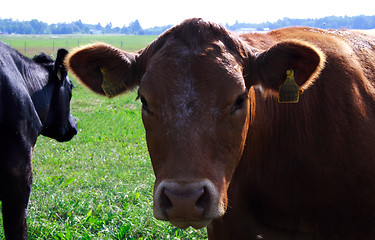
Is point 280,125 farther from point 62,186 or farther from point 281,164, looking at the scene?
point 62,186

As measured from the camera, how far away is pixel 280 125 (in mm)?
3240

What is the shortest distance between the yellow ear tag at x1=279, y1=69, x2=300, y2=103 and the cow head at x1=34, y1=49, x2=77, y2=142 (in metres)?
4.06

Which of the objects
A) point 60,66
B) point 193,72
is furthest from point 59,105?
point 193,72

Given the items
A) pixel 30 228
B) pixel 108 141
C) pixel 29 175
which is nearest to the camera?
pixel 29 175

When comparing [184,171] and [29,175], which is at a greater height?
[184,171]

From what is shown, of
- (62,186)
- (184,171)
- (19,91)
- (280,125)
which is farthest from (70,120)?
(184,171)

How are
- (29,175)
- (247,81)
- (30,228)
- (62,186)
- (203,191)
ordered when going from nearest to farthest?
(203,191) < (247,81) < (29,175) < (30,228) < (62,186)

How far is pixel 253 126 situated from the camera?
3223 mm

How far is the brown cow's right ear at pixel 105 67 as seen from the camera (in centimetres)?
311

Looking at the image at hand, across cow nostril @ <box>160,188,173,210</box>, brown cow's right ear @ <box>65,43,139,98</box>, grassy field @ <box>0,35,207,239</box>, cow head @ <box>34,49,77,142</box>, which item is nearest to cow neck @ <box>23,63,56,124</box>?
cow head @ <box>34,49,77,142</box>

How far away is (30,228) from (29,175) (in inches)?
30.4

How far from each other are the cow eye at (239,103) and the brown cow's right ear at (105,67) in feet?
3.06

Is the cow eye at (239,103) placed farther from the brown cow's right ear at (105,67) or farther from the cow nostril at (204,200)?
the brown cow's right ear at (105,67)

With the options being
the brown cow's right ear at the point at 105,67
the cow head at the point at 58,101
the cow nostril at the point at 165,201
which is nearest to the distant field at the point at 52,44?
the cow head at the point at 58,101
